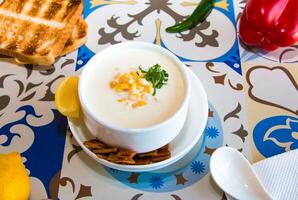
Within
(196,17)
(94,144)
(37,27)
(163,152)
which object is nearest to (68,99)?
(94,144)

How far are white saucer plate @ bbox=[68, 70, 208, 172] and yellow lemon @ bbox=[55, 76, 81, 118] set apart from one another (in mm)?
40

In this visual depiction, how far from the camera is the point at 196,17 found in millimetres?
1184

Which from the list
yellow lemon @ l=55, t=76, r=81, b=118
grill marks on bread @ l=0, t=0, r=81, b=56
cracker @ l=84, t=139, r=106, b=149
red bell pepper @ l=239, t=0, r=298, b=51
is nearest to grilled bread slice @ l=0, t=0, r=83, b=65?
grill marks on bread @ l=0, t=0, r=81, b=56

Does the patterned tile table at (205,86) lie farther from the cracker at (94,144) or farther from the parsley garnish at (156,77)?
the parsley garnish at (156,77)

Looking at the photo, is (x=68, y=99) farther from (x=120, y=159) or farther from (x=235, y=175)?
(x=235, y=175)

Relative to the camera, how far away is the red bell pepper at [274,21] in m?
1.06

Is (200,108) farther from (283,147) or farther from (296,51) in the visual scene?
(296,51)

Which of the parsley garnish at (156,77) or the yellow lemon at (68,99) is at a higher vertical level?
the parsley garnish at (156,77)

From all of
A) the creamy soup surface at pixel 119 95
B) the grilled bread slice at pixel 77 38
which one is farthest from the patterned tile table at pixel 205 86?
the creamy soup surface at pixel 119 95

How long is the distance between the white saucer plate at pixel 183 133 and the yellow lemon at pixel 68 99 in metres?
0.04

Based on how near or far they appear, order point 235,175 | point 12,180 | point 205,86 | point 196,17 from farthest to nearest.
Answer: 1. point 196,17
2. point 205,86
3. point 235,175
4. point 12,180

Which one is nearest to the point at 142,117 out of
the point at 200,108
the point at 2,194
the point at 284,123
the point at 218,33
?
the point at 200,108

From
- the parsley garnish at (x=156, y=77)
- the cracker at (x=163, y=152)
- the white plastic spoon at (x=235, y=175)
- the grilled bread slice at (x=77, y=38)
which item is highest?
the parsley garnish at (x=156, y=77)

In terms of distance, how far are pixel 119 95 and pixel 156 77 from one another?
3.4 inches
